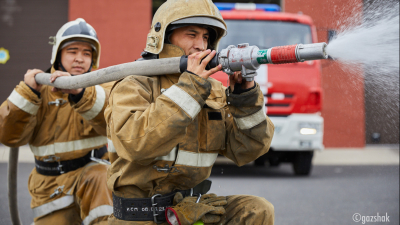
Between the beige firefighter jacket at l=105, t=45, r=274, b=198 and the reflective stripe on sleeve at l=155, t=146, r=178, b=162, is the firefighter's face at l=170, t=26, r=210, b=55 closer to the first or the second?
the beige firefighter jacket at l=105, t=45, r=274, b=198

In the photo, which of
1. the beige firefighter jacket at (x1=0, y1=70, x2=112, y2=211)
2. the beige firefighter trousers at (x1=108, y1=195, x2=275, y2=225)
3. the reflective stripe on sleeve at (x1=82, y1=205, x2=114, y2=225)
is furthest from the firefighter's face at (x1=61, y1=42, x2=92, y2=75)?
the beige firefighter trousers at (x1=108, y1=195, x2=275, y2=225)

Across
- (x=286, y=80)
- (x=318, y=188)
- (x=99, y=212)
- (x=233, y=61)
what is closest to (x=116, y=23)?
(x=286, y=80)

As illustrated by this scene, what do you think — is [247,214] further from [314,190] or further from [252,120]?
[314,190]

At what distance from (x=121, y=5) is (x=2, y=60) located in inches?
127

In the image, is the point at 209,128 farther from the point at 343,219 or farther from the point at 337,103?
the point at 337,103

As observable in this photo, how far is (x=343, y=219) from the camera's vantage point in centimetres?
505

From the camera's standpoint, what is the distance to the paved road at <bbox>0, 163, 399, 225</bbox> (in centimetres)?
523

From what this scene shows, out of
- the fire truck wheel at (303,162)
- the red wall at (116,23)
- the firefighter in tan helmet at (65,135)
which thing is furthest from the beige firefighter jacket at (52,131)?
the red wall at (116,23)

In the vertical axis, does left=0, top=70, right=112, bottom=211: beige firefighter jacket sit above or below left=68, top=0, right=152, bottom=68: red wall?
below

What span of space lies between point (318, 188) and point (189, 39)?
197 inches

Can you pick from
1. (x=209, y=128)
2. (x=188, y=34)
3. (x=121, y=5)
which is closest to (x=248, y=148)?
(x=209, y=128)

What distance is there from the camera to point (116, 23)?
10.5 meters

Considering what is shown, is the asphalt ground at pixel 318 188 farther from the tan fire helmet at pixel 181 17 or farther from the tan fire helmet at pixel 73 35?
the tan fire helmet at pixel 181 17

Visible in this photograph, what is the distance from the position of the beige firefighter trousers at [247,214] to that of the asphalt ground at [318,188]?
2.61m
